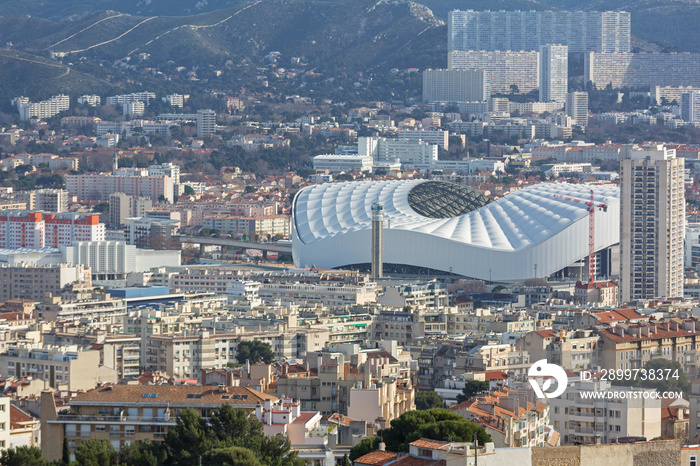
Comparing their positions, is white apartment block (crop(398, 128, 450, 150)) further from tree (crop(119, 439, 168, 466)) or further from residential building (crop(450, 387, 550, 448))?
tree (crop(119, 439, 168, 466))

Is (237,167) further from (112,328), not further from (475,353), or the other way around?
(475,353)

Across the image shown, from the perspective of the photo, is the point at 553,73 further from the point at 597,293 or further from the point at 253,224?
the point at 597,293

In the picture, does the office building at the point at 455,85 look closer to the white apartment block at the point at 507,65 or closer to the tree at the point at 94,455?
the white apartment block at the point at 507,65

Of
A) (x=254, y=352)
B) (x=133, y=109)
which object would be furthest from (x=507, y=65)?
(x=254, y=352)

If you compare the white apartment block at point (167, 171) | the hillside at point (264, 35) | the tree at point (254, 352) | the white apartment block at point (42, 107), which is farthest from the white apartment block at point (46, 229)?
the hillside at point (264, 35)

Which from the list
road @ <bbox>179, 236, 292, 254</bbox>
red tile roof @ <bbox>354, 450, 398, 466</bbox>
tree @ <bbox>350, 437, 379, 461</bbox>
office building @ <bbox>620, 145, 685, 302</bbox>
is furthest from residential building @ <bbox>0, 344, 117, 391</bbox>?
road @ <bbox>179, 236, 292, 254</bbox>

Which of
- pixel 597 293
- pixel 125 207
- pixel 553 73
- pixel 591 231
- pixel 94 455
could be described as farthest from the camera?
pixel 553 73

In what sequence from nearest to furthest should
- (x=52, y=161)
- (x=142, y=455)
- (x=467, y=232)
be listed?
(x=142, y=455), (x=467, y=232), (x=52, y=161)
